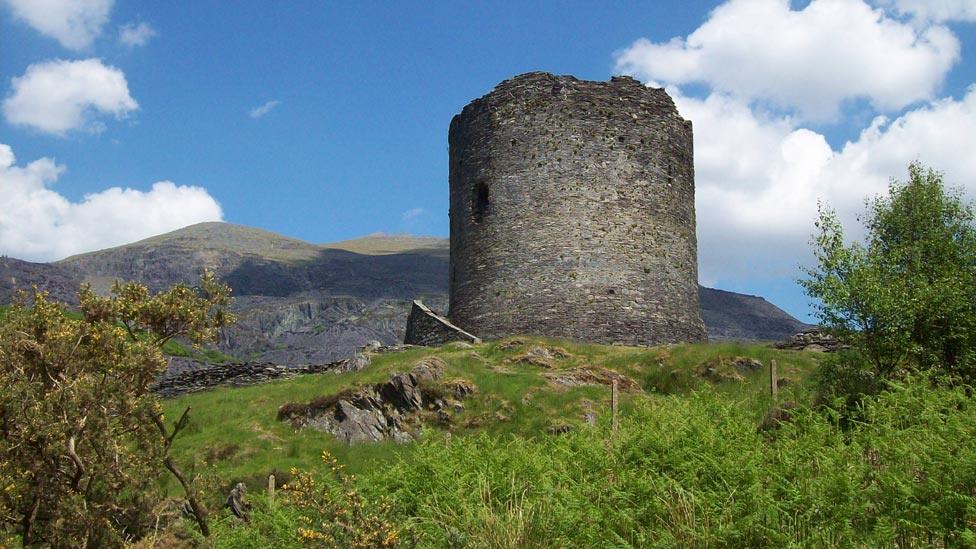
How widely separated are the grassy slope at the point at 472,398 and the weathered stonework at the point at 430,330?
2289 millimetres

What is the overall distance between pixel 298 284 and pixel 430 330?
86274 millimetres

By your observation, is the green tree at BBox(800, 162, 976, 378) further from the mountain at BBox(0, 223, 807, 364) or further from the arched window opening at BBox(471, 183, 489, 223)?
the mountain at BBox(0, 223, 807, 364)

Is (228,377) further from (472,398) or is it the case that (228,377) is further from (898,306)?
(898,306)

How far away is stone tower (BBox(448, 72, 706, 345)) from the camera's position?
28.2 metres

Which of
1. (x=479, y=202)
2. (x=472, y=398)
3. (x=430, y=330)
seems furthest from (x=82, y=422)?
(x=479, y=202)

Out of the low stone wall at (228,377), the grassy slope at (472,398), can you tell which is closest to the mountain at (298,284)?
the low stone wall at (228,377)

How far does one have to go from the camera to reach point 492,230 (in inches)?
1155

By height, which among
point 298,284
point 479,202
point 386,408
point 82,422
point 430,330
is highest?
point 298,284

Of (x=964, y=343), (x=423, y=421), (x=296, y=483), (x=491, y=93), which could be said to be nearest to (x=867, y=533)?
(x=296, y=483)

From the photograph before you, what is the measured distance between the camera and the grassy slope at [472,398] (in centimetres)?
1869

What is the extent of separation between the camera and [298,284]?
374 ft

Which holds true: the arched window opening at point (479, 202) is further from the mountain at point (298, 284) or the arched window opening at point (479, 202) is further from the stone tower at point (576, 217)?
the mountain at point (298, 284)

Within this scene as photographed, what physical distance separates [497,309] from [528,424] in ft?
29.6

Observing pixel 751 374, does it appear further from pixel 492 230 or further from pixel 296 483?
pixel 296 483
